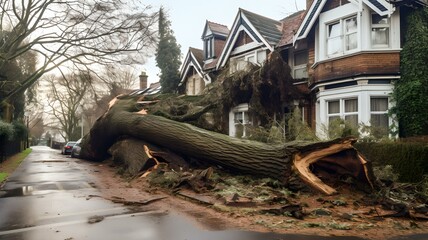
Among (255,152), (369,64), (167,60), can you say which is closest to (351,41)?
(369,64)

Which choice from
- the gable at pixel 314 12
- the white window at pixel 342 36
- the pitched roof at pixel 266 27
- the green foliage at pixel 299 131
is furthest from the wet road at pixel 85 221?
the pitched roof at pixel 266 27

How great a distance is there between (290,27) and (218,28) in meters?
8.34

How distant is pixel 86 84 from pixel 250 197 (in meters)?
21.0

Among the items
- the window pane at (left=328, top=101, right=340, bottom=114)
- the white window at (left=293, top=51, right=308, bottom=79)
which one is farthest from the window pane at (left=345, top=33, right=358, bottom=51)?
the white window at (left=293, top=51, right=308, bottom=79)

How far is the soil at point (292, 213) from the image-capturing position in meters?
5.18

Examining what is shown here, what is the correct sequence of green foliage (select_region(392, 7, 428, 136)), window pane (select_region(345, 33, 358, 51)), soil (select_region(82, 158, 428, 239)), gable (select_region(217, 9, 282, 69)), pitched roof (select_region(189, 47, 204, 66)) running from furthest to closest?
pitched roof (select_region(189, 47, 204, 66)) < gable (select_region(217, 9, 282, 69)) < window pane (select_region(345, 33, 358, 51)) < green foliage (select_region(392, 7, 428, 136)) < soil (select_region(82, 158, 428, 239))

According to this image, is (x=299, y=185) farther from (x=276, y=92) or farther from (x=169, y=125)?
(x=276, y=92)

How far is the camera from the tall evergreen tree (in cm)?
2809

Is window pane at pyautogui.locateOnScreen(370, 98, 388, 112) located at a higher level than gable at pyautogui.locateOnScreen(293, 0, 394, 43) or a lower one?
lower

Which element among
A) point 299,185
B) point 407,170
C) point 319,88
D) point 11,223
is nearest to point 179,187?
point 299,185

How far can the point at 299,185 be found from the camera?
7.50 meters

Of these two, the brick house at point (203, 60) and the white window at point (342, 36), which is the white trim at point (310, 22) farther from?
the brick house at point (203, 60)

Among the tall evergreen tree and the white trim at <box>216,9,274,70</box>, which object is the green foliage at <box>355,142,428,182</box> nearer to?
the white trim at <box>216,9,274,70</box>


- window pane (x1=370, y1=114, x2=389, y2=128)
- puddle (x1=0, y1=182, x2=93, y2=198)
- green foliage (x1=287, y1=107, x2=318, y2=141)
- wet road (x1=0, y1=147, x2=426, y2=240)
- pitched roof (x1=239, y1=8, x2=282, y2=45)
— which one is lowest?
puddle (x1=0, y1=182, x2=93, y2=198)
